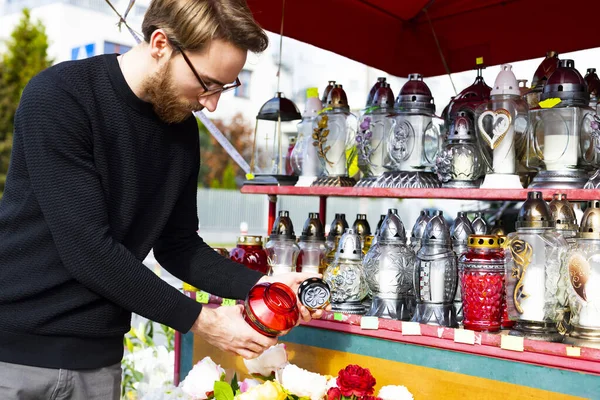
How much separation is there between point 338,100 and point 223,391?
115 cm

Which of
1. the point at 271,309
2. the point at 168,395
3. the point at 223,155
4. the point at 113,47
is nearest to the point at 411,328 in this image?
the point at 271,309

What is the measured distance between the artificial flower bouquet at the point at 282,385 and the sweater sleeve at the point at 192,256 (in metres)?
0.23

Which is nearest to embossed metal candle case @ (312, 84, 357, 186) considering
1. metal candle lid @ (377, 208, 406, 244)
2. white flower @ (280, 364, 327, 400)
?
metal candle lid @ (377, 208, 406, 244)

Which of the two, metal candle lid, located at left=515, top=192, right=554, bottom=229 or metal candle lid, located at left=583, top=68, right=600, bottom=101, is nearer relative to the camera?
metal candle lid, located at left=515, top=192, right=554, bottom=229

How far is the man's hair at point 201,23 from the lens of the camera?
4.45ft

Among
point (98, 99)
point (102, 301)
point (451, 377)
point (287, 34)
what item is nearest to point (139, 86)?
point (98, 99)

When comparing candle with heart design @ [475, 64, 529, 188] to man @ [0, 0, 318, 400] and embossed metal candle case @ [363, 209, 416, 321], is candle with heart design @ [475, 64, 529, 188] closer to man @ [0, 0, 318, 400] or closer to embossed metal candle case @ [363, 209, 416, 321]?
embossed metal candle case @ [363, 209, 416, 321]

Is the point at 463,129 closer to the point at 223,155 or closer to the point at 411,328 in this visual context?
the point at 411,328

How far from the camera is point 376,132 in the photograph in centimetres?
225

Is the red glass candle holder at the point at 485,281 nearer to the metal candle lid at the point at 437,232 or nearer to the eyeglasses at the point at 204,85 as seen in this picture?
the metal candle lid at the point at 437,232

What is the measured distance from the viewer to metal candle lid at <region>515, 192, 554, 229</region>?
5.38 feet

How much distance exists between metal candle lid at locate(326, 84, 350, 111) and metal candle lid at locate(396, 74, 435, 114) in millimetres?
301

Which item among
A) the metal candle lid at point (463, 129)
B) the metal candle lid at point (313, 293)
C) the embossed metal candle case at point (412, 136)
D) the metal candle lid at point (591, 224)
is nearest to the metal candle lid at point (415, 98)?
the embossed metal candle case at point (412, 136)

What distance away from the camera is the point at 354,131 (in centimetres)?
242
